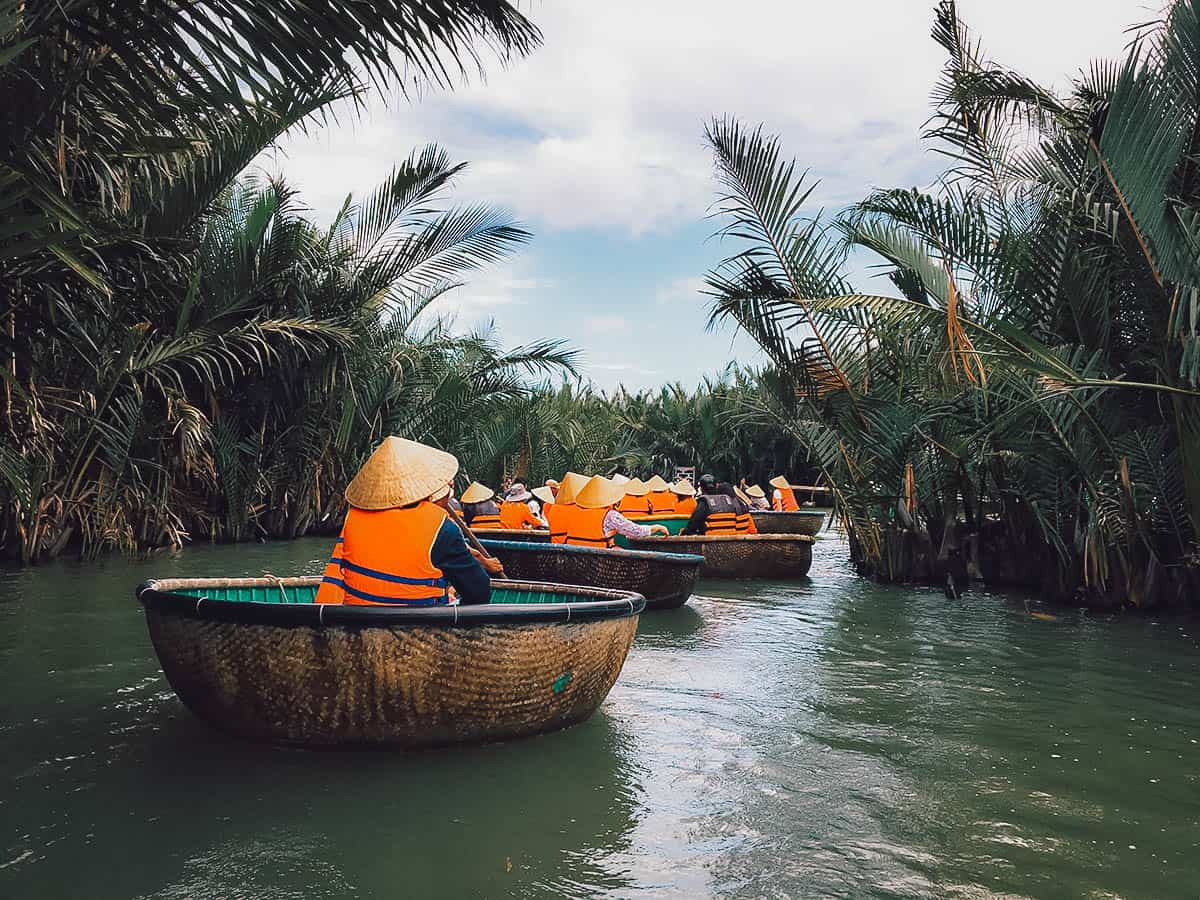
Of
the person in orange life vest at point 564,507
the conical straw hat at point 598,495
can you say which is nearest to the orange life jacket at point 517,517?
the person in orange life vest at point 564,507

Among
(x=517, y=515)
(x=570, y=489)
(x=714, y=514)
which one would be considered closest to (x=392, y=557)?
(x=570, y=489)

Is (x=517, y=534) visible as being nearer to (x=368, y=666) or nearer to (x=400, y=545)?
(x=400, y=545)

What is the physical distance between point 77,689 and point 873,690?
190 inches

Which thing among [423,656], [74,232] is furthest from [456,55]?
[423,656]

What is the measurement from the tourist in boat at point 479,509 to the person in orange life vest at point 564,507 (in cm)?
327

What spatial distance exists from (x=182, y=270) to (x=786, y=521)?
11224 millimetres

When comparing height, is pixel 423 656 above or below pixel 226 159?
below

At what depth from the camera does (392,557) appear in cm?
495

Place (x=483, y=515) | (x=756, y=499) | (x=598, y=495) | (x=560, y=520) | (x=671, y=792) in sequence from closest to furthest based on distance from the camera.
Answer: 1. (x=671, y=792)
2. (x=598, y=495)
3. (x=560, y=520)
4. (x=483, y=515)
5. (x=756, y=499)

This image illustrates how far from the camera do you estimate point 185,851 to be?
375 cm

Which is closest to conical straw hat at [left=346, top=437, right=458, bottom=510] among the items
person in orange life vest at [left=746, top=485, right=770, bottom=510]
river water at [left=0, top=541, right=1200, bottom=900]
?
river water at [left=0, top=541, right=1200, bottom=900]

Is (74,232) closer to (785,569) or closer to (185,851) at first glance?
(185,851)

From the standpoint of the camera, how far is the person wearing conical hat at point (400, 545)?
16.2 feet

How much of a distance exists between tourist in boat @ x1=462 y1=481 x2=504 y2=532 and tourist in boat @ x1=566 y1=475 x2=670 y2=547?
3733mm
